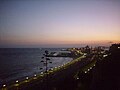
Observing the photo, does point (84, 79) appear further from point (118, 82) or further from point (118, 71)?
point (118, 82)

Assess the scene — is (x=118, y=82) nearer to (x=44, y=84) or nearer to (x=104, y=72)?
(x=104, y=72)

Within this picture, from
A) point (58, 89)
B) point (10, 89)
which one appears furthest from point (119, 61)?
point (10, 89)

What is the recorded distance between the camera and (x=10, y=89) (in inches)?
1529

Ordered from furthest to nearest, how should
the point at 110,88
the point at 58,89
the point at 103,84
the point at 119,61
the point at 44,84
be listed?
the point at 119,61 < the point at 44,84 < the point at 58,89 < the point at 103,84 < the point at 110,88

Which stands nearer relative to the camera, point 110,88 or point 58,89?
point 110,88

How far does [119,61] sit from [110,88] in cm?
1567

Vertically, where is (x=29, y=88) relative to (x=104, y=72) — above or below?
below

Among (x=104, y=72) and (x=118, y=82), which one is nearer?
(x=118, y=82)

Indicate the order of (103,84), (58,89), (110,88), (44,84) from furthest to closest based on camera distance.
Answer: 1. (44,84)
2. (58,89)
3. (103,84)
4. (110,88)

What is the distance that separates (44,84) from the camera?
43.1 m

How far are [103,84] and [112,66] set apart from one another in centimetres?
1064

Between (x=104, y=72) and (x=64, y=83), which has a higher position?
(x=104, y=72)

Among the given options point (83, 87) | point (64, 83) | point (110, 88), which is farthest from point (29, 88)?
point (110, 88)

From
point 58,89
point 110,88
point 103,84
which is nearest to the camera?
point 110,88
